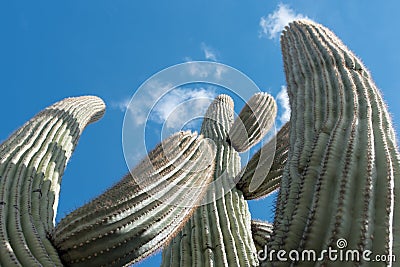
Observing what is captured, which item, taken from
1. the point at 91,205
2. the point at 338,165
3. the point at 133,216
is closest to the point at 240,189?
the point at 133,216

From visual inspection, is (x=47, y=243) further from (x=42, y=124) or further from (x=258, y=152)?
(x=258, y=152)

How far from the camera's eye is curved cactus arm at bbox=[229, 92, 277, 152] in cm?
696

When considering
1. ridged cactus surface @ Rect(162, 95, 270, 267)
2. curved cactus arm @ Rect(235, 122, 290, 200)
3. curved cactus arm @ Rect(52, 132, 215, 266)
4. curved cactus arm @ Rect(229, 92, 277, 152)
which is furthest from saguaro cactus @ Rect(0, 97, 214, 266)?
curved cactus arm @ Rect(229, 92, 277, 152)

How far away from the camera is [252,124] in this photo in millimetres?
7055

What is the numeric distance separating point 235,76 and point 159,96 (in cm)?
99

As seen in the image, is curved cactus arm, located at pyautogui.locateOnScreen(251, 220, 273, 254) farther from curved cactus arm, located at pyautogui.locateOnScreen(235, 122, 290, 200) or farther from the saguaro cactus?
the saguaro cactus

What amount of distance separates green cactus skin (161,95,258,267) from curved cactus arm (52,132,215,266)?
65 centimetres

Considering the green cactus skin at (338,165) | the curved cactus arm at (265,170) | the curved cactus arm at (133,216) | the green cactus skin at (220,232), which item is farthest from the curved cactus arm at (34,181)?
the curved cactus arm at (265,170)

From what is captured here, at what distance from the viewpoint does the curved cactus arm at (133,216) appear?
332 centimetres

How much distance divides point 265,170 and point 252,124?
1308 millimetres

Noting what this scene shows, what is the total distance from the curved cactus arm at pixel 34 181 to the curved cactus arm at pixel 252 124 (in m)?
2.19

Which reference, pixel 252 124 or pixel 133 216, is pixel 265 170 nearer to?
pixel 252 124

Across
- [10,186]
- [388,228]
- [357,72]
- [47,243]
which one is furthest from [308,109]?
[10,186]

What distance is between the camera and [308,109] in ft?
12.9
